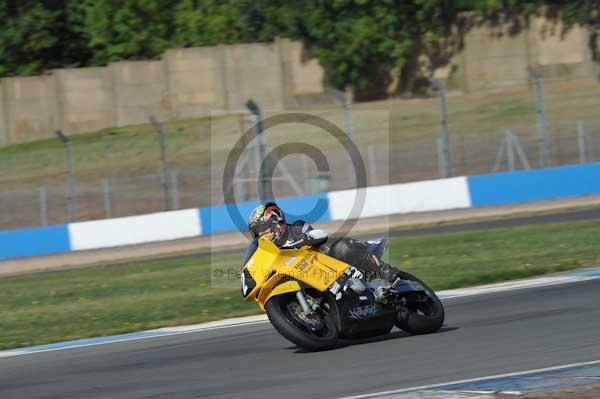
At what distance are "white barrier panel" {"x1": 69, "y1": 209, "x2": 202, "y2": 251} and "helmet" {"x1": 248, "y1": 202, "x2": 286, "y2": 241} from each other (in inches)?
641

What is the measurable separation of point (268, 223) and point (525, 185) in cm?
1680

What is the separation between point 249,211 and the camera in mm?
25172

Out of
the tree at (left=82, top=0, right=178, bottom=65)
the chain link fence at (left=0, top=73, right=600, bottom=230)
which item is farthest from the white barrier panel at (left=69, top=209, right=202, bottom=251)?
the tree at (left=82, top=0, right=178, bottom=65)

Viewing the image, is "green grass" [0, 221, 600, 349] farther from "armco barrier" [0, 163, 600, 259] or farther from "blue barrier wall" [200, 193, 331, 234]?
"armco barrier" [0, 163, 600, 259]

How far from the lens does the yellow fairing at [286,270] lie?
29.7 ft

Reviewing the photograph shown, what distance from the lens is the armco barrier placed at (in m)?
25.0

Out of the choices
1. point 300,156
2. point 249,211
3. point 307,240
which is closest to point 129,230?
point 249,211

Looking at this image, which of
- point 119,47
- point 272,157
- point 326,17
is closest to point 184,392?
point 272,157

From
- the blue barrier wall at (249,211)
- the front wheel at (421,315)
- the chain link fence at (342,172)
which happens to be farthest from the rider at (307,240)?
the chain link fence at (342,172)

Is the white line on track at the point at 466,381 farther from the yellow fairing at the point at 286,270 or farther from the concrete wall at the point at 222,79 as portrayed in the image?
the concrete wall at the point at 222,79

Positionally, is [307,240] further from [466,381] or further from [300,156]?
[300,156]

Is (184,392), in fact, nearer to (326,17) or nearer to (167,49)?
(326,17)

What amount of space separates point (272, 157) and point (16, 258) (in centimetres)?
890

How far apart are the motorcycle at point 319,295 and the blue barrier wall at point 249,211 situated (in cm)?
1534
